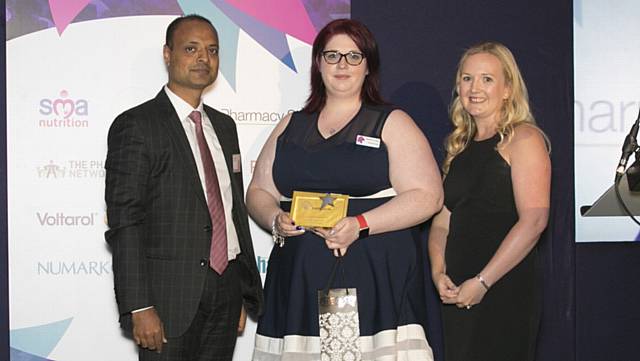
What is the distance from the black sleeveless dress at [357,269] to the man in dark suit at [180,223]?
0.29m

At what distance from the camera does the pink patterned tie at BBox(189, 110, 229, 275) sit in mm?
3018

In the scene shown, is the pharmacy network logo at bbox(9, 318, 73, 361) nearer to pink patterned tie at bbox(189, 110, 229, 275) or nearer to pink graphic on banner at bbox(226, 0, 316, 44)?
pink patterned tie at bbox(189, 110, 229, 275)

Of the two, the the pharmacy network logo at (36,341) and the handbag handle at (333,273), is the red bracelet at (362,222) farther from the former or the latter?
the the pharmacy network logo at (36,341)

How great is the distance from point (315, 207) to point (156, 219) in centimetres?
Answer: 66

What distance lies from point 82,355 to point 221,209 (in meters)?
1.45

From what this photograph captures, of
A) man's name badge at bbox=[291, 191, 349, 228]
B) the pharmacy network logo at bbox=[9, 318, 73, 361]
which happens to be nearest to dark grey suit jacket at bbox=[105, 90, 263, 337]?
man's name badge at bbox=[291, 191, 349, 228]

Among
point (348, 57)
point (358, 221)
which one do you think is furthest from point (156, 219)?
point (348, 57)

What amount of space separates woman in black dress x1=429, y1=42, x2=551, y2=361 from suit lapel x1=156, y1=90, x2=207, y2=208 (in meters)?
1.02

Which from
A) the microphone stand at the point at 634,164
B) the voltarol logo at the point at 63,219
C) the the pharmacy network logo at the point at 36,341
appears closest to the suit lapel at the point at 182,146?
the voltarol logo at the point at 63,219

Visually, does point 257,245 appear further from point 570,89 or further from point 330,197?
point 570,89

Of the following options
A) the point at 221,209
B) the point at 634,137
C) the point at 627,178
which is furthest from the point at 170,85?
the point at 627,178

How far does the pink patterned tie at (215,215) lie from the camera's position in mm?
3018

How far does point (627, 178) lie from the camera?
3941mm

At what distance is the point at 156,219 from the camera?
295cm
